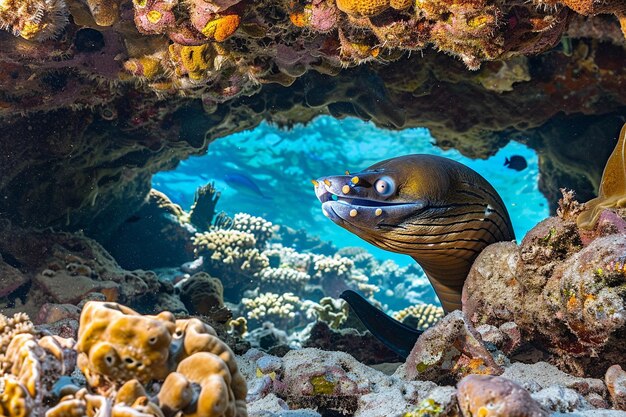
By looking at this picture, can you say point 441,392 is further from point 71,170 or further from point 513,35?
point 71,170

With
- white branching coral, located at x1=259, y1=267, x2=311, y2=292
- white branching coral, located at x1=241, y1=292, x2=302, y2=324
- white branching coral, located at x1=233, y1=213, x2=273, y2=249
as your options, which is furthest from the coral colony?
white branching coral, located at x1=233, y1=213, x2=273, y2=249

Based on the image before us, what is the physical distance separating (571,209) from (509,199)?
28393 mm

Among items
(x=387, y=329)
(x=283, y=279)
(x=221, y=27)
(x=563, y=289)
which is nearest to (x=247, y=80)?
(x=221, y=27)

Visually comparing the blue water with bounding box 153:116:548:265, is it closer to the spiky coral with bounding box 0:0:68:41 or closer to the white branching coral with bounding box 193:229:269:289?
the white branching coral with bounding box 193:229:269:289

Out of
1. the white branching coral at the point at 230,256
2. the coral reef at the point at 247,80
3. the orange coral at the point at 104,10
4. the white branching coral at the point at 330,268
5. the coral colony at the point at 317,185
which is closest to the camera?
the coral colony at the point at 317,185

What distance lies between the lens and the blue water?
2166cm

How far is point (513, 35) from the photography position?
3053mm

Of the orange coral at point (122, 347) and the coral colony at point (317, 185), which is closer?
the orange coral at point (122, 347)

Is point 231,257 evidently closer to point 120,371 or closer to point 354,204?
point 354,204

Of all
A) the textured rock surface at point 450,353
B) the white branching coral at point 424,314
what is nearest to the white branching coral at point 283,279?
the white branching coral at point 424,314

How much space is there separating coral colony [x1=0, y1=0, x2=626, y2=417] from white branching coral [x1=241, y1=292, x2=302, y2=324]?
3373 millimetres

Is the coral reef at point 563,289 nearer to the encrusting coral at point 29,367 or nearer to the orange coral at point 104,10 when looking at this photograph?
the encrusting coral at point 29,367

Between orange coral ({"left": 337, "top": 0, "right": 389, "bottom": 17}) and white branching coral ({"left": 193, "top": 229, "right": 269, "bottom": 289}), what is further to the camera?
white branching coral ({"left": 193, "top": 229, "right": 269, "bottom": 289})

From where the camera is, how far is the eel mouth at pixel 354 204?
9.87 feet
